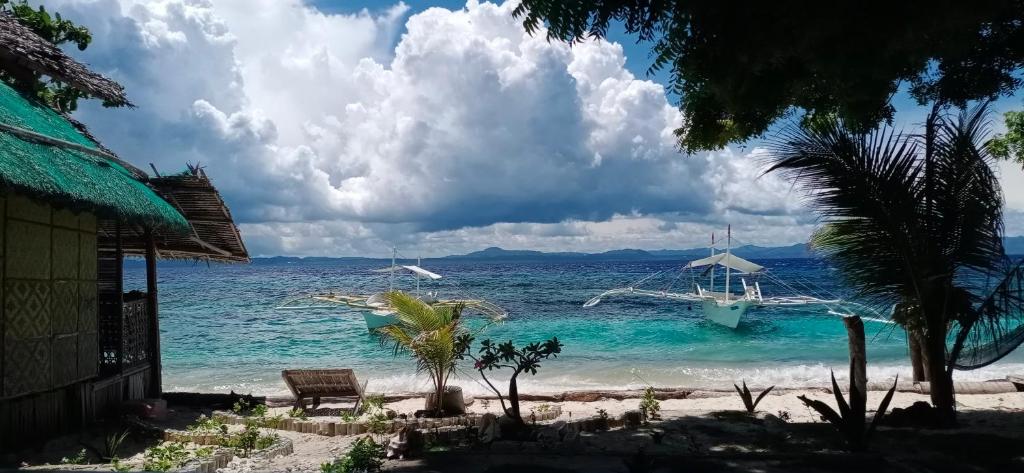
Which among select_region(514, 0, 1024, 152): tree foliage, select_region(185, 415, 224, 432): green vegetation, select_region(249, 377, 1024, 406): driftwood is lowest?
select_region(249, 377, 1024, 406): driftwood

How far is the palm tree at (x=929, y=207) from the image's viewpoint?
23.8 ft

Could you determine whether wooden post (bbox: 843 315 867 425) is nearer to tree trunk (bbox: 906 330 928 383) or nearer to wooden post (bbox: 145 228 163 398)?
tree trunk (bbox: 906 330 928 383)

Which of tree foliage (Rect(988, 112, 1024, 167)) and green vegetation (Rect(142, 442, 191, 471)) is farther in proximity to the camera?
tree foliage (Rect(988, 112, 1024, 167))

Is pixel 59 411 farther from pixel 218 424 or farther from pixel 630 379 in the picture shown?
pixel 630 379

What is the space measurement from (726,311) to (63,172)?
2343cm

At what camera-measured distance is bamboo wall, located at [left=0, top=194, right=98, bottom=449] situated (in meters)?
7.05

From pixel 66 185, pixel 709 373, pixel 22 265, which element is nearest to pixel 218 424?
pixel 22 265

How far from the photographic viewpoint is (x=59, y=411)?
793 centimetres

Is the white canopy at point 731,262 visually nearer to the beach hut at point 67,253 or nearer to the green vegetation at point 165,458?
the beach hut at point 67,253

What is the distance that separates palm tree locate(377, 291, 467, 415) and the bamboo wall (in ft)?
11.4

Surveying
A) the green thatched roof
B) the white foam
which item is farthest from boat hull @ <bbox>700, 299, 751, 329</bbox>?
the green thatched roof

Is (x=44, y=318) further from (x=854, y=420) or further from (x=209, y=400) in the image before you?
(x=854, y=420)

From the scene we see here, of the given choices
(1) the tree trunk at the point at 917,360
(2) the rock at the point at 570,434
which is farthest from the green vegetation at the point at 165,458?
(1) the tree trunk at the point at 917,360

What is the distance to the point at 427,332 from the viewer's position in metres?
9.09
